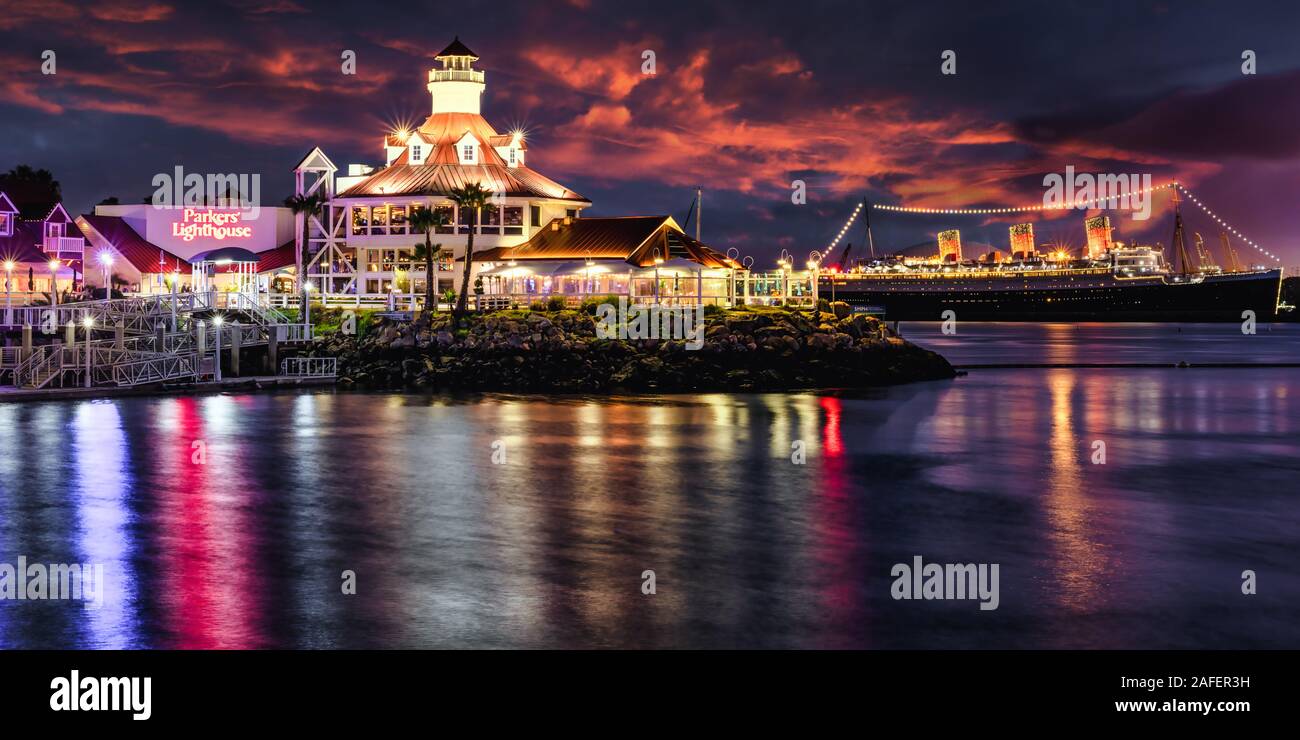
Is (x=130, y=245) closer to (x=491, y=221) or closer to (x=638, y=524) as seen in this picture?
(x=491, y=221)

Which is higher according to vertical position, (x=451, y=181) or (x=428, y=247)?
(x=451, y=181)

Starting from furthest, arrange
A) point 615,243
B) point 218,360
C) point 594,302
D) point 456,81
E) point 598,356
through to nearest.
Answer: point 456,81
point 615,243
point 594,302
point 598,356
point 218,360

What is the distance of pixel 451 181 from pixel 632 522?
169ft

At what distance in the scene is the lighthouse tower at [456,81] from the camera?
75.9m

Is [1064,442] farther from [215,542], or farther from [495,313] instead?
[495,313]

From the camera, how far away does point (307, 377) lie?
5141 centimetres

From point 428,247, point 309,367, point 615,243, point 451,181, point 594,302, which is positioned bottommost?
point 309,367

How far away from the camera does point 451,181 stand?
70.6m

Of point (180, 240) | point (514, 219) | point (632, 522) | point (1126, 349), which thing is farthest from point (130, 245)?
point (1126, 349)

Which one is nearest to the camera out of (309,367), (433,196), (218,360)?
(218,360)

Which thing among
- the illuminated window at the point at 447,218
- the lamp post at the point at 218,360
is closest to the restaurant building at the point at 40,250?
the lamp post at the point at 218,360

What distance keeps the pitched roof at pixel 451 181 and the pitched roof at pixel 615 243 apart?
407 cm

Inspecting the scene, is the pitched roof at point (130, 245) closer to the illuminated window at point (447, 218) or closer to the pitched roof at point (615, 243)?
the illuminated window at point (447, 218)
